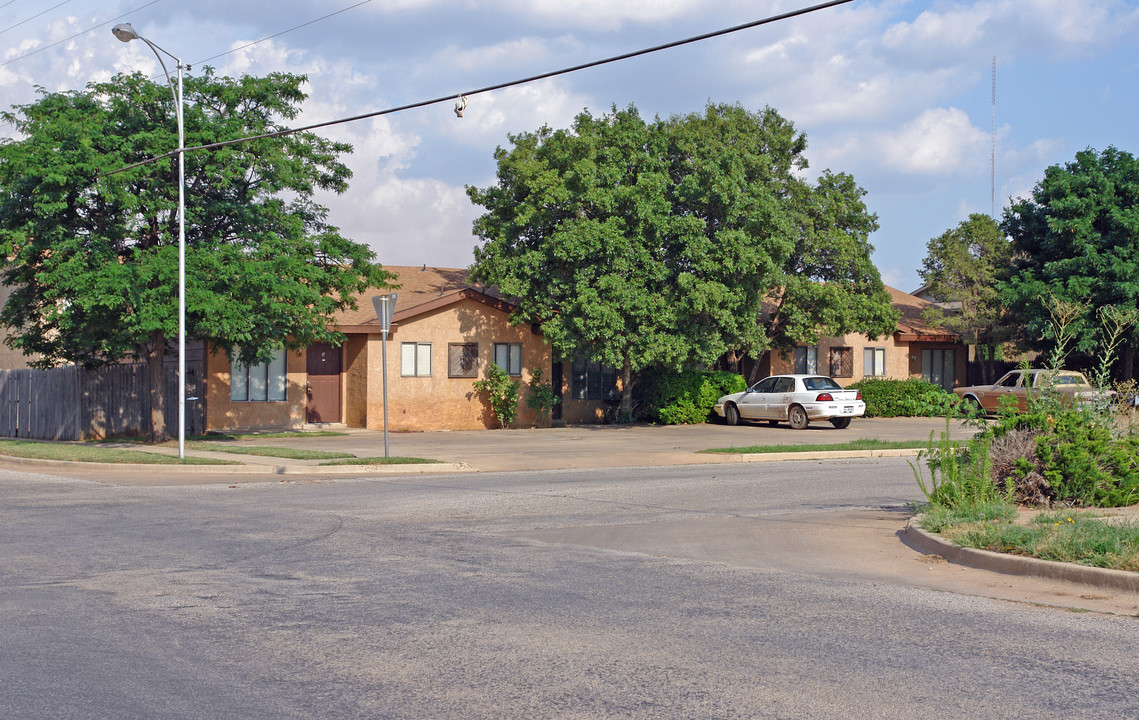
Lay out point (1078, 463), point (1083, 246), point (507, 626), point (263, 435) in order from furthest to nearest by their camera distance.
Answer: point (1083, 246)
point (263, 435)
point (1078, 463)
point (507, 626)

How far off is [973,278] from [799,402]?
13653 mm

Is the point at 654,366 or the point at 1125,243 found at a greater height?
the point at 1125,243

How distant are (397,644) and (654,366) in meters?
27.6

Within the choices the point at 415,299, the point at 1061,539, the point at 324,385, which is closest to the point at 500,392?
the point at 415,299

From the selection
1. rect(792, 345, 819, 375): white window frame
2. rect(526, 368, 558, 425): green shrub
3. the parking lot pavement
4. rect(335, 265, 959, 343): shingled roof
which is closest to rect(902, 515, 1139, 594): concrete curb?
the parking lot pavement

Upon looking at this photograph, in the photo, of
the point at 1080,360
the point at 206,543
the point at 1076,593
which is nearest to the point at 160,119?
the point at 206,543

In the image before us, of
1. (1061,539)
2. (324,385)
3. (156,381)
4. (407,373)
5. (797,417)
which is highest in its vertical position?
(407,373)

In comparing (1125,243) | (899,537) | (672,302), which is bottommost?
(899,537)

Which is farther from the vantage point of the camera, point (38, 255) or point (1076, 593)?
point (38, 255)

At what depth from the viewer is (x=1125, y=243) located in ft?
113

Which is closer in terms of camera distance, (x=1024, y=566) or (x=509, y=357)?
(x=1024, y=566)

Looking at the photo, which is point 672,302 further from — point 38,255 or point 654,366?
point 38,255

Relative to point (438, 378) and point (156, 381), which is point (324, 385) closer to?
point (438, 378)

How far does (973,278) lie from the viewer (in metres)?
40.3
